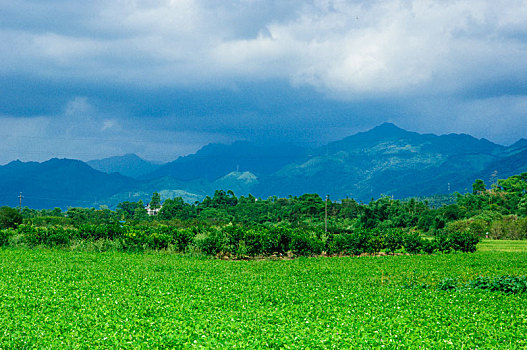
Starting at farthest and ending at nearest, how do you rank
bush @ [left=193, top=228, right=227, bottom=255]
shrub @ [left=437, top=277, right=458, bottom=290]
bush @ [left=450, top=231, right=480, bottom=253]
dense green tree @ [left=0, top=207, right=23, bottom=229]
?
dense green tree @ [left=0, top=207, right=23, bottom=229], bush @ [left=450, top=231, right=480, bottom=253], bush @ [left=193, top=228, right=227, bottom=255], shrub @ [left=437, top=277, right=458, bottom=290]

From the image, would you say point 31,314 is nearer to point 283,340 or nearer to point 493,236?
point 283,340

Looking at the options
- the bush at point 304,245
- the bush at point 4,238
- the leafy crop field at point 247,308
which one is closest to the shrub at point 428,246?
the bush at point 304,245

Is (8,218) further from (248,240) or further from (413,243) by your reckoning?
(413,243)

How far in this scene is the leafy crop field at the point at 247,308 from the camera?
671 centimetres

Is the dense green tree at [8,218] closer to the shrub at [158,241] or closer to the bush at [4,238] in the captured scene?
the bush at [4,238]

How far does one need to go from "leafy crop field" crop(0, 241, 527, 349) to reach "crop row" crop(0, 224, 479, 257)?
12.4 feet

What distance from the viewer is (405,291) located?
34.6ft

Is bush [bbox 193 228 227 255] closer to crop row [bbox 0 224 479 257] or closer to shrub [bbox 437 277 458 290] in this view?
crop row [bbox 0 224 479 257]

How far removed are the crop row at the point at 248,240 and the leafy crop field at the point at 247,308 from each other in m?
3.79

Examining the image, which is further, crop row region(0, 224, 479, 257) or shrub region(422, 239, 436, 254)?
shrub region(422, 239, 436, 254)

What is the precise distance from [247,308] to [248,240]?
946 centimetres

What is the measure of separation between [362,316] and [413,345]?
164 centimetres

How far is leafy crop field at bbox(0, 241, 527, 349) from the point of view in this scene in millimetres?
6707

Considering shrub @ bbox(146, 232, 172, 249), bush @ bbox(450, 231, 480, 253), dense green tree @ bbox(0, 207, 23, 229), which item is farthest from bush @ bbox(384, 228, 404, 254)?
dense green tree @ bbox(0, 207, 23, 229)
